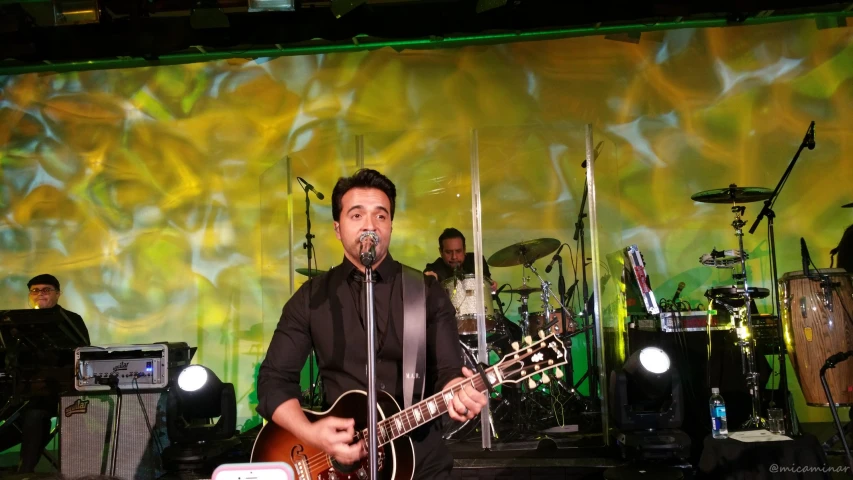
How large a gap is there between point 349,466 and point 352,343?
492mm

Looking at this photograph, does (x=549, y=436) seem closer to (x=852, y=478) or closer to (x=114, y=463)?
(x=852, y=478)

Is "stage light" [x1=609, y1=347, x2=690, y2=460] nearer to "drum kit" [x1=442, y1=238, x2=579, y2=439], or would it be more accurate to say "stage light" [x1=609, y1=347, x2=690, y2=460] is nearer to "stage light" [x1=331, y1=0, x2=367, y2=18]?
"drum kit" [x1=442, y1=238, x2=579, y2=439]

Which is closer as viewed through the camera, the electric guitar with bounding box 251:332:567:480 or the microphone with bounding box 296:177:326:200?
the electric guitar with bounding box 251:332:567:480

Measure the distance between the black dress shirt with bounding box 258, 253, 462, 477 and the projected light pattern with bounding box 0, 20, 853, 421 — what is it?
439cm

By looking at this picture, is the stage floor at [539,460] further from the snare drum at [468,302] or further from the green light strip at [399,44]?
the green light strip at [399,44]

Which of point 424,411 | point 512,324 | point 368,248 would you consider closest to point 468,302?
point 512,324

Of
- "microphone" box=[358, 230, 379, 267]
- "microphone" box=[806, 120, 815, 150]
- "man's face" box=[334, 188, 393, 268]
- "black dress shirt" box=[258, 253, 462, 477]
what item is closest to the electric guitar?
"black dress shirt" box=[258, 253, 462, 477]

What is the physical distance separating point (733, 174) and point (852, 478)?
12.5ft

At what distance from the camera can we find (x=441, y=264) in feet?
23.4

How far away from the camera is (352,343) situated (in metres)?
3.06

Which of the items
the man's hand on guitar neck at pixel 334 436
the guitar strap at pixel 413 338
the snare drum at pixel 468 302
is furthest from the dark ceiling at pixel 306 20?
the man's hand on guitar neck at pixel 334 436

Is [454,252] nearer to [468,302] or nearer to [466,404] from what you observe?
[468,302]

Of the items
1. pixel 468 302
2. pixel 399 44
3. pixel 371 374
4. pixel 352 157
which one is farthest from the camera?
pixel 399 44

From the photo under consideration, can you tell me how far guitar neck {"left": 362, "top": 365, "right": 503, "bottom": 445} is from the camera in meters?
2.80
